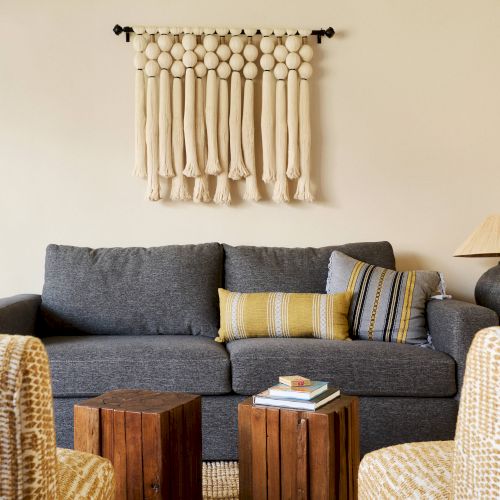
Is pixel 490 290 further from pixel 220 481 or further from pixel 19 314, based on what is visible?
pixel 19 314

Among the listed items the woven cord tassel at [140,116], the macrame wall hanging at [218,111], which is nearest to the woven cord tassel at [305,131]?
the macrame wall hanging at [218,111]

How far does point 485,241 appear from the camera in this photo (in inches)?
115

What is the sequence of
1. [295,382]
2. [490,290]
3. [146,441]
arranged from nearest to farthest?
[146,441], [295,382], [490,290]

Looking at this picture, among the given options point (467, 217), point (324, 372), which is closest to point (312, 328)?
point (324, 372)

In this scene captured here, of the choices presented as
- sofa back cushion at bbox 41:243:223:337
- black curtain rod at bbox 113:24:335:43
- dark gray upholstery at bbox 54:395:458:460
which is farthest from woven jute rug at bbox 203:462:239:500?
black curtain rod at bbox 113:24:335:43

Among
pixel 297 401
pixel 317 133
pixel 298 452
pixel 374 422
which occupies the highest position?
pixel 317 133

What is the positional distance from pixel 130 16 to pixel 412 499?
2938 millimetres

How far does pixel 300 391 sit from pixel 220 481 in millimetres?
701

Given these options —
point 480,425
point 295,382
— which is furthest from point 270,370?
point 480,425

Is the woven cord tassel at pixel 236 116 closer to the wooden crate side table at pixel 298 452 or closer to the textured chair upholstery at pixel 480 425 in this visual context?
the wooden crate side table at pixel 298 452

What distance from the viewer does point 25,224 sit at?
341 cm

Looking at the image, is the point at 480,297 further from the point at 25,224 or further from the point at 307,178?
the point at 25,224

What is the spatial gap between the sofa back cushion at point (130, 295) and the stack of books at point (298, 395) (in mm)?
1151

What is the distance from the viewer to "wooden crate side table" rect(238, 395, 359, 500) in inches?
67.6
